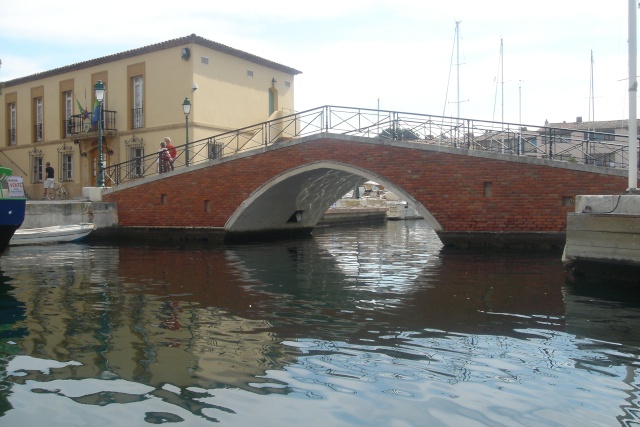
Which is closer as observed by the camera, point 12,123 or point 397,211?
point 12,123

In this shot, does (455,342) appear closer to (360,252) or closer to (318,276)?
Result: (318,276)

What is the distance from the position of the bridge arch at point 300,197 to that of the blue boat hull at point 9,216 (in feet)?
24.8

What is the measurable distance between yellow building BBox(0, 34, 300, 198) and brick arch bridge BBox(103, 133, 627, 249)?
3.60 meters

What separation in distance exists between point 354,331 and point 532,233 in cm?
1017

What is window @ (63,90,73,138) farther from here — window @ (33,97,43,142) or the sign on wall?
the sign on wall

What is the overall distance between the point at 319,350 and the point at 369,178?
12.3 m

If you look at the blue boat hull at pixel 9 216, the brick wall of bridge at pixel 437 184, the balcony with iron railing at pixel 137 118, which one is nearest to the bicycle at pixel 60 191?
the balcony with iron railing at pixel 137 118

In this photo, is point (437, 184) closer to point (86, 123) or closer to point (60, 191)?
point (86, 123)

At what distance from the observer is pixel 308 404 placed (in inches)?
181

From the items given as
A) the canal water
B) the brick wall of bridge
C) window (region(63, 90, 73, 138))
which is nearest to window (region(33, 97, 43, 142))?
window (region(63, 90, 73, 138))

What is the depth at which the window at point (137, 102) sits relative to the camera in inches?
1055

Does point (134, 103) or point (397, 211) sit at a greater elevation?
point (134, 103)

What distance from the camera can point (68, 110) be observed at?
29.7m

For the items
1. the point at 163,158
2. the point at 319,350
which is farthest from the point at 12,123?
the point at 319,350
